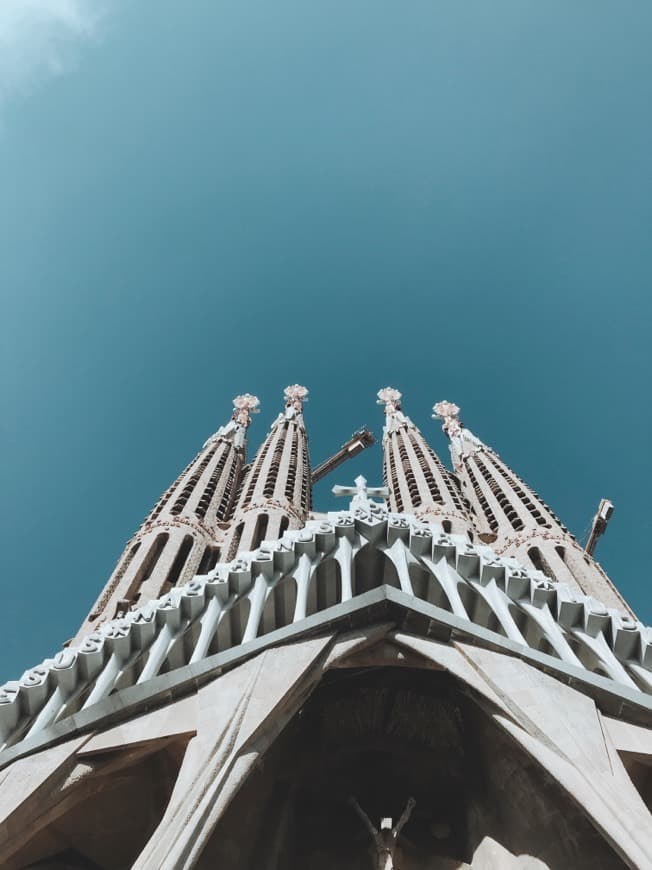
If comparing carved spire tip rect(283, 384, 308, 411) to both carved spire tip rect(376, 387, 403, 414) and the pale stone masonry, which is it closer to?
carved spire tip rect(376, 387, 403, 414)

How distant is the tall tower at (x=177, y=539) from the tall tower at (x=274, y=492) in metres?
0.79

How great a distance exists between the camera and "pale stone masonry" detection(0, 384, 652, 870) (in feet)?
24.7

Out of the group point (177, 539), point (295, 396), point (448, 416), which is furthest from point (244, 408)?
point (177, 539)

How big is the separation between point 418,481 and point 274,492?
6.67 m

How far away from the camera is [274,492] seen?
29516mm

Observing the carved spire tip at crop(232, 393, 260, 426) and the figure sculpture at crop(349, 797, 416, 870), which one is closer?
the figure sculpture at crop(349, 797, 416, 870)

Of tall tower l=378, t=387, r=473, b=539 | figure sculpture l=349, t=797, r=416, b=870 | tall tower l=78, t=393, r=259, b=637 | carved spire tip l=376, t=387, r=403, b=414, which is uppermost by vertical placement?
carved spire tip l=376, t=387, r=403, b=414

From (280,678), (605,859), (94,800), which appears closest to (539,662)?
(605,859)

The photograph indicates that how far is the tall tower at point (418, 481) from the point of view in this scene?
91.1 feet

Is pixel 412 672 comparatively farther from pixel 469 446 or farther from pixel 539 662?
pixel 469 446

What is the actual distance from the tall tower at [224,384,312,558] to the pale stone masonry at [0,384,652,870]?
44.0 ft

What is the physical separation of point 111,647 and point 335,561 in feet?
12.1

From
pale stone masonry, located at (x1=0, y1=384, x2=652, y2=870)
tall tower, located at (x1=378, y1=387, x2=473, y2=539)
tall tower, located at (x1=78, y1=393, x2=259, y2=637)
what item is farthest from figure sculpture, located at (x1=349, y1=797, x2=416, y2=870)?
tall tower, located at (x1=378, y1=387, x2=473, y2=539)

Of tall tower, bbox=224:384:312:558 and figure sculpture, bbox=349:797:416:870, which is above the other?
tall tower, bbox=224:384:312:558
